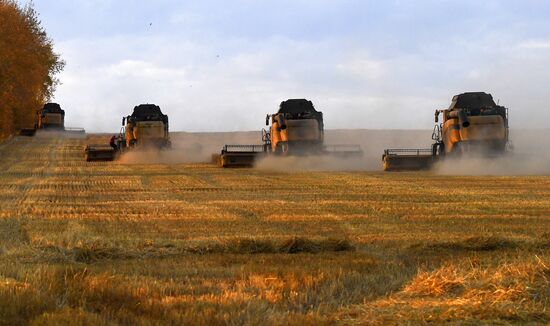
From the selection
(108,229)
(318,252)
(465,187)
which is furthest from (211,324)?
(465,187)

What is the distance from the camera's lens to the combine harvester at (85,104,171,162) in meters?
43.4

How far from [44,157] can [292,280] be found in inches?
1685

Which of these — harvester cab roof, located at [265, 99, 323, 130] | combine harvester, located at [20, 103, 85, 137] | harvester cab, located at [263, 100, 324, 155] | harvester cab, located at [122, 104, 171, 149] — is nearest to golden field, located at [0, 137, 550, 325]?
harvester cab, located at [263, 100, 324, 155]

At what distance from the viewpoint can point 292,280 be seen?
338 inches

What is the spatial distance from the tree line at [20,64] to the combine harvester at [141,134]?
20.7 m

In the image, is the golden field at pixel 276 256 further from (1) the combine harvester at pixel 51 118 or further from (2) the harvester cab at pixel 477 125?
(1) the combine harvester at pixel 51 118

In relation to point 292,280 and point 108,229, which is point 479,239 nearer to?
point 292,280

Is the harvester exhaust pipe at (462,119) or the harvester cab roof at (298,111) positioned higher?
the harvester cab roof at (298,111)

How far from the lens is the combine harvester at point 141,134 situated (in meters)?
43.4

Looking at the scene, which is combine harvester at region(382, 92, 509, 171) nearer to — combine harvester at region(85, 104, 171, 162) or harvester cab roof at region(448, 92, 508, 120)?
harvester cab roof at region(448, 92, 508, 120)

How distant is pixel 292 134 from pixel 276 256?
88.3 ft

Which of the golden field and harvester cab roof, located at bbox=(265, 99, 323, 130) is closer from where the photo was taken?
the golden field

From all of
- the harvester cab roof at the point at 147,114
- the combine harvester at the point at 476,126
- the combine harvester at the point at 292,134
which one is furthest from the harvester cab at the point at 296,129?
the harvester cab roof at the point at 147,114

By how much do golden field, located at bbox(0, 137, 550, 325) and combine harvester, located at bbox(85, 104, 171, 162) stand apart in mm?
20682
